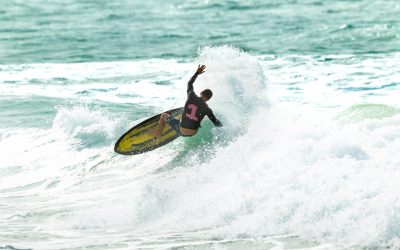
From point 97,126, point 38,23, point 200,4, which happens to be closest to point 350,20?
point 200,4

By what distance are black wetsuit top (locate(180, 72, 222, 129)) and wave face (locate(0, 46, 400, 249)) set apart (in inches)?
31.0

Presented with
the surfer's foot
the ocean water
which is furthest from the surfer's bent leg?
the ocean water

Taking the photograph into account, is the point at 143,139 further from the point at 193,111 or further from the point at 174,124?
the point at 193,111

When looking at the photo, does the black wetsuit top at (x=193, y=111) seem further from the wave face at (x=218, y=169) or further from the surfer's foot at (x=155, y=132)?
the surfer's foot at (x=155, y=132)

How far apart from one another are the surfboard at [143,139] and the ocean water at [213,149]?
0.42 meters

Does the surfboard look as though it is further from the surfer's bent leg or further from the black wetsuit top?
the black wetsuit top

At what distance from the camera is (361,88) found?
2211 cm

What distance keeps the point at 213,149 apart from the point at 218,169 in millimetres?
1469

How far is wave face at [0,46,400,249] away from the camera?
39.8ft

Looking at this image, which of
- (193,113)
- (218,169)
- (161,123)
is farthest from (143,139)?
(218,169)

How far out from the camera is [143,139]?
1639 centimetres

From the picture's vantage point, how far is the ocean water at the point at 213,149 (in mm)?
12234

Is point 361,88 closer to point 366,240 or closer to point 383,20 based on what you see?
point 366,240

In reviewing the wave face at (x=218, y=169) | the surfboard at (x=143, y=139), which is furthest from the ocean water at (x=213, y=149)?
Result: the surfboard at (x=143, y=139)
